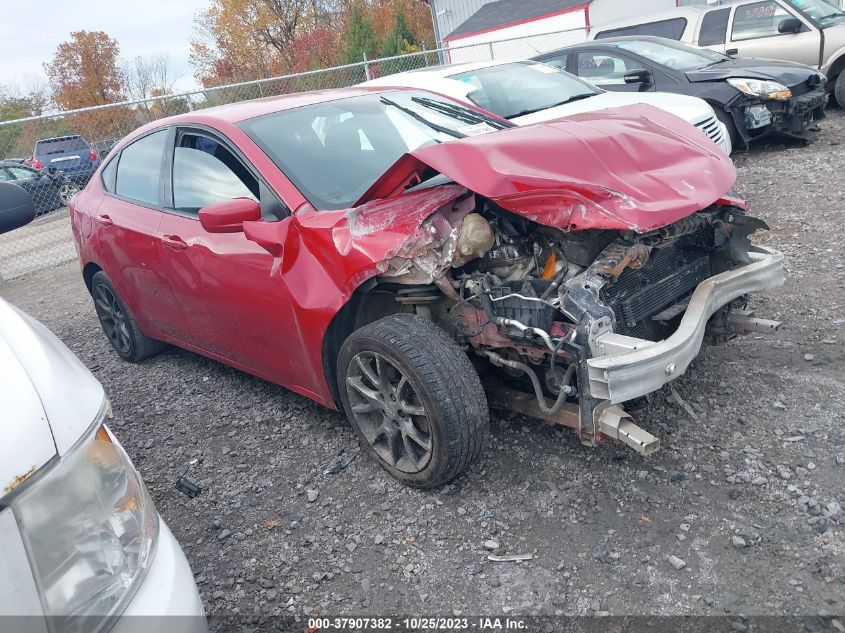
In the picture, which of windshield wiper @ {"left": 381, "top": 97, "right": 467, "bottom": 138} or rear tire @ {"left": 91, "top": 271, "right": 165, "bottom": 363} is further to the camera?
rear tire @ {"left": 91, "top": 271, "right": 165, "bottom": 363}

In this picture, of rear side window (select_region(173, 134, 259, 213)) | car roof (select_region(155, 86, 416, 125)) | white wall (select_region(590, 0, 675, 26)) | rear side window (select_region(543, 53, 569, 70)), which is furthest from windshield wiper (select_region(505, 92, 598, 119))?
white wall (select_region(590, 0, 675, 26))

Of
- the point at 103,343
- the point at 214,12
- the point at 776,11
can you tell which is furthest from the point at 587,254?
the point at 214,12

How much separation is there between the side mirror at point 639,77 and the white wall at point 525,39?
12.2 meters

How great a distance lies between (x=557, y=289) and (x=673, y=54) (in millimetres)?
7060

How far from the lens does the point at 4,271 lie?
10406 mm

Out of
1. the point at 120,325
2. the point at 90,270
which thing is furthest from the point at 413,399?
the point at 90,270

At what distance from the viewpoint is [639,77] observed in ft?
26.6

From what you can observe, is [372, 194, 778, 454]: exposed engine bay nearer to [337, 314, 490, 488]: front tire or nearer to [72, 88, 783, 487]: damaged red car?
[72, 88, 783, 487]: damaged red car

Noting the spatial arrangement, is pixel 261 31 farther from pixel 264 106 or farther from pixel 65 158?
pixel 264 106

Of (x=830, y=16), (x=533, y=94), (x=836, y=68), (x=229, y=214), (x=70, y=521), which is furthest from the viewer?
(x=830, y=16)

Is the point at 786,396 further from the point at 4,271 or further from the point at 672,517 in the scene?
the point at 4,271

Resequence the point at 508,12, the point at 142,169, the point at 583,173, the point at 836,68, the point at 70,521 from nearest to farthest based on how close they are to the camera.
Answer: the point at 70,521
the point at 583,173
the point at 142,169
the point at 836,68
the point at 508,12

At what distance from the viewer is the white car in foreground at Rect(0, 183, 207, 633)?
1.33 metres

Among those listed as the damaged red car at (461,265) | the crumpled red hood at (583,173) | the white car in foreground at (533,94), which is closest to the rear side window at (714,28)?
the white car in foreground at (533,94)
